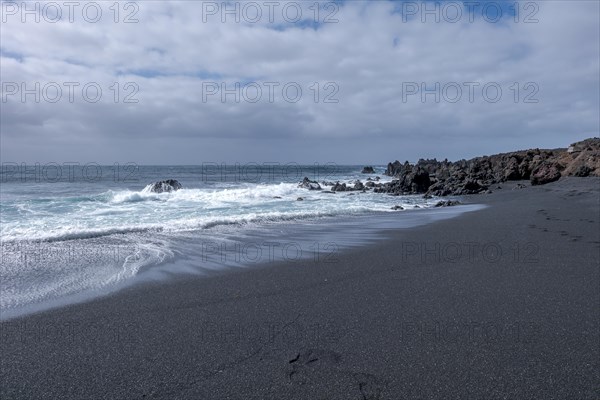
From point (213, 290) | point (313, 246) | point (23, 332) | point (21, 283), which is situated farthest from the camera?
point (313, 246)

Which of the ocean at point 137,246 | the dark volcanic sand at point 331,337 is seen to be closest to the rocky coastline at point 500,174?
the ocean at point 137,246

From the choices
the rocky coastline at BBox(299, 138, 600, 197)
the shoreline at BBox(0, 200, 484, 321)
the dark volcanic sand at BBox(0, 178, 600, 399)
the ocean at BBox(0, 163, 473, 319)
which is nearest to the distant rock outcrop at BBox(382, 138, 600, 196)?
the rocky coastline at BBox(299, 138, 600, 197)

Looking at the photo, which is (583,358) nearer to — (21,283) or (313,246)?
(313,246)

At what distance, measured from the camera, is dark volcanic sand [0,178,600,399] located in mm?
3234

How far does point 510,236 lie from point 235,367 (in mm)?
7934

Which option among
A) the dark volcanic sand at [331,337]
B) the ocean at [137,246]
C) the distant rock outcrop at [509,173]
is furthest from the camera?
the distant rock outcrop at [509,173]

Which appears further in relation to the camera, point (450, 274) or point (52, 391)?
point (450, 274)

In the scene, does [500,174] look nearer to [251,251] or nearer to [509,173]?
[509,173]

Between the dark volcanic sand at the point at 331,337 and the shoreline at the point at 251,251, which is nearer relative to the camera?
the dark volcanic sand at the point at 331,337

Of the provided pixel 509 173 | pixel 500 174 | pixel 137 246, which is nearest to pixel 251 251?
pixel 137 246

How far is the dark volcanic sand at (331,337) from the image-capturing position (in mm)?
3234

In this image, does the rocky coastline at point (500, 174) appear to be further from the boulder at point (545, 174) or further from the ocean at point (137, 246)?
the ocean at point (137, 246)

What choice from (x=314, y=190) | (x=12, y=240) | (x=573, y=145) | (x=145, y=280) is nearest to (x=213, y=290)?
(x=145, y=280)

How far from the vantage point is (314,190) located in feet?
106
